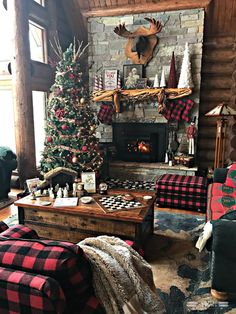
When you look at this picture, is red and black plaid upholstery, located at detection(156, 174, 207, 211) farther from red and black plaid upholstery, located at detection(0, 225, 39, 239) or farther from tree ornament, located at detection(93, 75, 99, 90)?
red and black plaid upholstery, located at detection(0, 225, 39, 239)

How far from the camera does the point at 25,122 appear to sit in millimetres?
4711

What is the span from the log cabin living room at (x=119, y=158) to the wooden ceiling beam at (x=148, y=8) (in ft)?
0.07

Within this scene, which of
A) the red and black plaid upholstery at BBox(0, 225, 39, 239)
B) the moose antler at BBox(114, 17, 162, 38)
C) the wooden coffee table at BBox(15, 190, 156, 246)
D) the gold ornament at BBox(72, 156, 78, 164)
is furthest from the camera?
the moose antler at BBox(114, 17, 162, 38)

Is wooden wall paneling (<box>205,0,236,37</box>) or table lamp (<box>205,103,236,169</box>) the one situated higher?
wooden wall paneling (<box>205,0,236,37</box>)

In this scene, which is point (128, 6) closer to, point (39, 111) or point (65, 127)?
point (39, 111)

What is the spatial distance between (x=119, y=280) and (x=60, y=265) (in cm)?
38

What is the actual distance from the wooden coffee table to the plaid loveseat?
138cm

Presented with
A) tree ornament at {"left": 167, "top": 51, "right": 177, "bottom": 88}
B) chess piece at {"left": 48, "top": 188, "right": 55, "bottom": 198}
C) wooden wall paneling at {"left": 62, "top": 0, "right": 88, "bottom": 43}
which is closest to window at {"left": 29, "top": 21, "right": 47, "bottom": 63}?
wooden wall paneling at {"left": 62, "top": 0, "right": 88, "bottom": 43}

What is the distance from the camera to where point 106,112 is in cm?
567

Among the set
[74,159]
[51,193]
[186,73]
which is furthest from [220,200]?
[186,73]

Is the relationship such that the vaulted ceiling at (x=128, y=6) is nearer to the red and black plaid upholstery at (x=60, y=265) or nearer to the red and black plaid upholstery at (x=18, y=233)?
the red and black plaid upholstery at (x=18, y=233)

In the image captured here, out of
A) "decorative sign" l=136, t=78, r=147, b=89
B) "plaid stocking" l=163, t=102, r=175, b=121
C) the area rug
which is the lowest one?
the area rug

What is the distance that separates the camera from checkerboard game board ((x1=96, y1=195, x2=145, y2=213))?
2748mm

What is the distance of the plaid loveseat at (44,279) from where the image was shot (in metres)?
0.99
